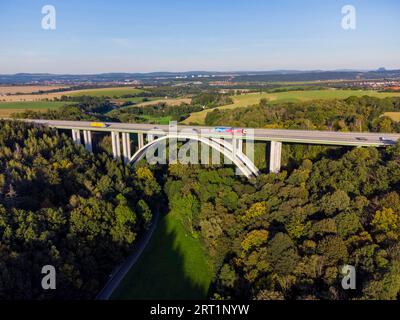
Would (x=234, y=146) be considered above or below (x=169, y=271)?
above

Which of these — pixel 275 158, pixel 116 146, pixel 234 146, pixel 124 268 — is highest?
pixel 234 146

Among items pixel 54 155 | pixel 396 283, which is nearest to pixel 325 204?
pixel 396 283

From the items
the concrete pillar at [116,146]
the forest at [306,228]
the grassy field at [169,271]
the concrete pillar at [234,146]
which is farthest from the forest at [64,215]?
the concrete pillar at [234,146]

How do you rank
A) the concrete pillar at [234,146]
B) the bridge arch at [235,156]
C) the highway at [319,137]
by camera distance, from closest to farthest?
the highway at [319,137]
the bridge arch at [235,156]
the concrete pillar at [234,146]

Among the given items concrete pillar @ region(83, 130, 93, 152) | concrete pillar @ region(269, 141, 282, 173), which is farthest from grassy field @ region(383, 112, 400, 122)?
concrete pillar @ region(83, 130, 93, 152)

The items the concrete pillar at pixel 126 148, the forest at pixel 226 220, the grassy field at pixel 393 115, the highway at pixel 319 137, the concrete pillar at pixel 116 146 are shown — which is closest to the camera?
the forest at pixel 226 220

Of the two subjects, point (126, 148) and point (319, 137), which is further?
point (126, 148)

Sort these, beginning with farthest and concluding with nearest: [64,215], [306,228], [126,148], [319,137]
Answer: [126,148] < [319,137] < [64,215] < [306,228]

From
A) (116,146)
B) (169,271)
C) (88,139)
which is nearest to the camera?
(169,271)

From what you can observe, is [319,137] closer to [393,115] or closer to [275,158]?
[275,158]

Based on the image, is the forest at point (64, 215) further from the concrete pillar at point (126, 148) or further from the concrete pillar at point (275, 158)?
the concrete pillar at point (275, 158)

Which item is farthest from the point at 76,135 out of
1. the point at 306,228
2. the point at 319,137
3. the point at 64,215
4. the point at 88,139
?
the point at 306,228
